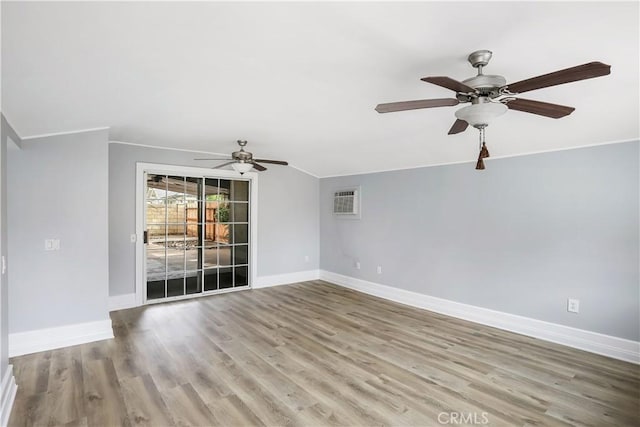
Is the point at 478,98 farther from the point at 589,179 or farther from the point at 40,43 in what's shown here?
the point at 40,43

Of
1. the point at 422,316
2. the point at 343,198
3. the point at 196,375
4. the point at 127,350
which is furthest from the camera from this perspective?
the point at 343,198

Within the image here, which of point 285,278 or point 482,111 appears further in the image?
point 285,278

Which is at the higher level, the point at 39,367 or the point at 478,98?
the point at 478,98

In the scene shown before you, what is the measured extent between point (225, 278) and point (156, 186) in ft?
6.42

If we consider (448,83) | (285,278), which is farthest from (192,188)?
(448,83)

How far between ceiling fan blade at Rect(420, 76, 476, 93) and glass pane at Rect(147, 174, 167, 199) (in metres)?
4.54

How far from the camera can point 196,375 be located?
9.21 ft

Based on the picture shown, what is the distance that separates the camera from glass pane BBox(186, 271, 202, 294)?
5461 mm

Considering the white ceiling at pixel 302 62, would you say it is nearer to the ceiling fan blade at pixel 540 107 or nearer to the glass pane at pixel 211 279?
the ceiling fan blade at pixel 540 107

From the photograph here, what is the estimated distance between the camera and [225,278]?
5.82 m

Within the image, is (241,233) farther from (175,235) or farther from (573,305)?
(573,305)

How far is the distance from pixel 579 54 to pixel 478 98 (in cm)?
69

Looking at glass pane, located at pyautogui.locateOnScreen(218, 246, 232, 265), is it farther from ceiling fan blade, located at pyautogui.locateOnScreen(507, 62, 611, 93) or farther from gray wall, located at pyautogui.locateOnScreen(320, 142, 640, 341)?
ceiling fan blade, located at pyautogui.locateOnScreen(507, 62, 611, 93)

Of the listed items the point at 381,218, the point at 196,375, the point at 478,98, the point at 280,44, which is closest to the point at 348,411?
the point at 196,375
